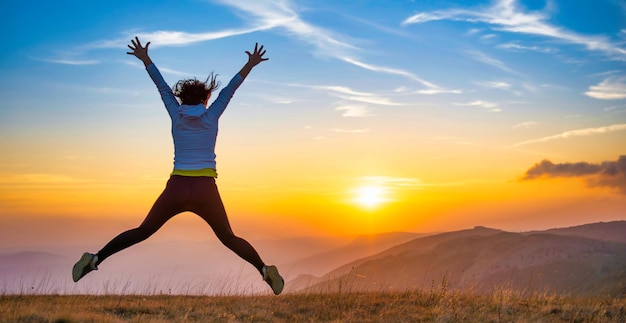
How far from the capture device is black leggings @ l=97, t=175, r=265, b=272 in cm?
819

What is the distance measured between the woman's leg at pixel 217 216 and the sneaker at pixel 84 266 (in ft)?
4.70

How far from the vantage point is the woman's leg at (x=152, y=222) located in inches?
325

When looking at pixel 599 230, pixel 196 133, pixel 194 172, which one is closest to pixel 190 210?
pixel 194 172

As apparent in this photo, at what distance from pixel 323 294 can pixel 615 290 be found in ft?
152

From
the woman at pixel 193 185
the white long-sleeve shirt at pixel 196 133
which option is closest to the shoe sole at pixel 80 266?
the woman at pixel 193 185

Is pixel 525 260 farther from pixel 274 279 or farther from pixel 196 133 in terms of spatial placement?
pixel 196 133

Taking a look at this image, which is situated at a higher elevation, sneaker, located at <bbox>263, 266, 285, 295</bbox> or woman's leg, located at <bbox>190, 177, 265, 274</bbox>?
woman's leg, located at <bbox>190, 177, 265, 274</bbox>

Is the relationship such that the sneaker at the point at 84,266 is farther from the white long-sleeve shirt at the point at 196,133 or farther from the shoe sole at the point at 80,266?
the white long-sleeve shirt at the point at 196,133

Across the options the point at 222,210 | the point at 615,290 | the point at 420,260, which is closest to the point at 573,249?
the point at 615,290

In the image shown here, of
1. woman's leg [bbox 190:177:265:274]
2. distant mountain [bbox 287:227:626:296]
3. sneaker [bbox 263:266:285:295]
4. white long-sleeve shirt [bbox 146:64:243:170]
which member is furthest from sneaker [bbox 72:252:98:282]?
distant mountain [bbox 287:227:626:296]

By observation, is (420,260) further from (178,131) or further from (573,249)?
(178,131)

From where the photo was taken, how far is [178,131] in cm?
834

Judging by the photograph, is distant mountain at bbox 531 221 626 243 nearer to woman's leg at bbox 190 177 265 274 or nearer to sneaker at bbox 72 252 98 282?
woman's leg at bbox 190 177 265 274

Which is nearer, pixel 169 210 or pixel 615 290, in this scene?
pixel 169 210
